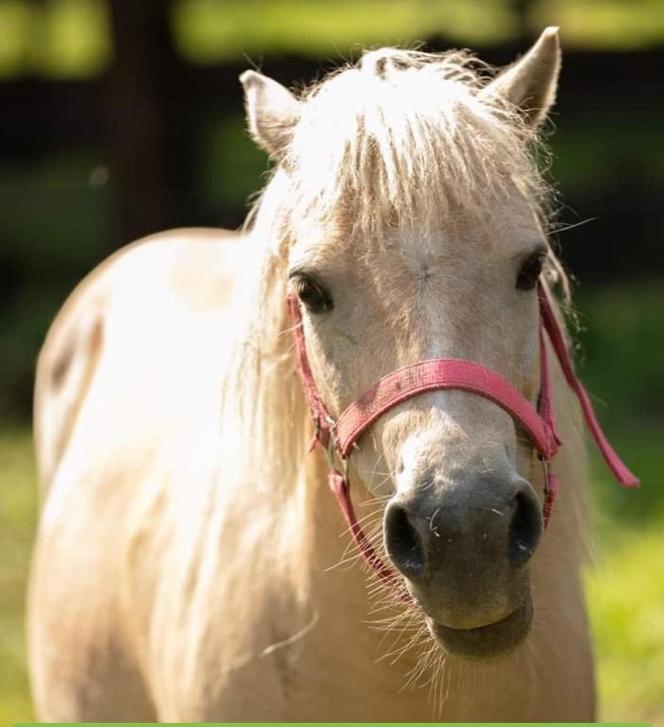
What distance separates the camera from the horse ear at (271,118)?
8.73 ft

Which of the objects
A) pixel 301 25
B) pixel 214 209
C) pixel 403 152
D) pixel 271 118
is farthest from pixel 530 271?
pixel 301 25

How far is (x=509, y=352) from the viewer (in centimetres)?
231

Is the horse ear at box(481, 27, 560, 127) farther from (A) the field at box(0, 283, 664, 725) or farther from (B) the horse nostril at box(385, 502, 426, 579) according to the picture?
(A) the field at box(0, 283, 664, 725)

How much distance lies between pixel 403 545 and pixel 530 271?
0.55m

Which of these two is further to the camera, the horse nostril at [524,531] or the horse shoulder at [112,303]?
the horse shoulder at [112,303]

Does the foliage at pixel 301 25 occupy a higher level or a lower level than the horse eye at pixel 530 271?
lower

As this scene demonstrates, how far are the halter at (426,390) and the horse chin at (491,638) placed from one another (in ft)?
0.60

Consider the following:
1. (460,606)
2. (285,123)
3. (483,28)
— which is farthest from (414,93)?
(483,28)

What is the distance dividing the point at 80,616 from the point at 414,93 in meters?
1.80

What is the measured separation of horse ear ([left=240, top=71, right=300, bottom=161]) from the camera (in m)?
2.66

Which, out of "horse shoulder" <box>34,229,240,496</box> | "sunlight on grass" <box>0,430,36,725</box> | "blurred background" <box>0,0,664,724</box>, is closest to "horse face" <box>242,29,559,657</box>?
"horse shoulder" <box>34,229,240,496</box>

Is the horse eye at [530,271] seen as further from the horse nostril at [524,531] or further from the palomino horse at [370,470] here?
the horse nostril at [524,531]

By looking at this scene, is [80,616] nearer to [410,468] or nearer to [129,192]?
[410,468]

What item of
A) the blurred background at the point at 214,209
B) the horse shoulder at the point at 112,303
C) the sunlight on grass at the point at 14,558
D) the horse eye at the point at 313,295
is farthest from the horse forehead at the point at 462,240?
→ the sunlight on grass at the point at 14,558
